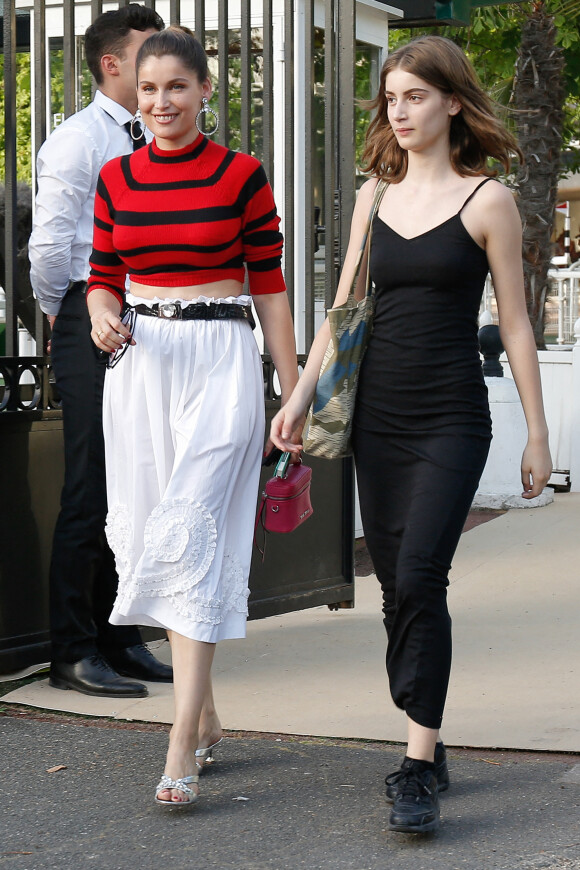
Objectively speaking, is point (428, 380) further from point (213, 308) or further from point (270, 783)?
point (270, 783)

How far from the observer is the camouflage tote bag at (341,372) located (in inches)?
130

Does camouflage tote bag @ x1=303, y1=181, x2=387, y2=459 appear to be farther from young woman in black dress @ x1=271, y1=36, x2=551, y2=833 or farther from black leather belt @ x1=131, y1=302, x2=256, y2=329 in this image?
black leather belt @ x1=131, y1=302, x2=256, y2=329

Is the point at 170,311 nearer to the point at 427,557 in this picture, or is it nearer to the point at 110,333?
the point at 110,333

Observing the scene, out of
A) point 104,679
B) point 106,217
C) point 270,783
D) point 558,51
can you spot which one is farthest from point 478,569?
point 558,51

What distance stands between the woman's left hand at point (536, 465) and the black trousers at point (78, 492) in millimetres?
1634

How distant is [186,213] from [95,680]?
1.81 meters

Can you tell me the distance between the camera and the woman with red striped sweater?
3324 mm

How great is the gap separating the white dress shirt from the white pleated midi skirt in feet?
2.82

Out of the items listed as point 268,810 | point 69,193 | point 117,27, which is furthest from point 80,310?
point 268,810

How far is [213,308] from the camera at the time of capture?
3.43m

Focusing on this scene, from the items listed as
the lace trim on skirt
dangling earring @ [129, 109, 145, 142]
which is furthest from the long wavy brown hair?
dangling earring @ [129, 109, 145, 142]

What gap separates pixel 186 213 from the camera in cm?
337

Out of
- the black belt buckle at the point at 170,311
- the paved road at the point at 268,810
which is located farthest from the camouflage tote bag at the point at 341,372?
the paved road at the point at 268,810

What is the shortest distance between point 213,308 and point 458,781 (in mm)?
1466
